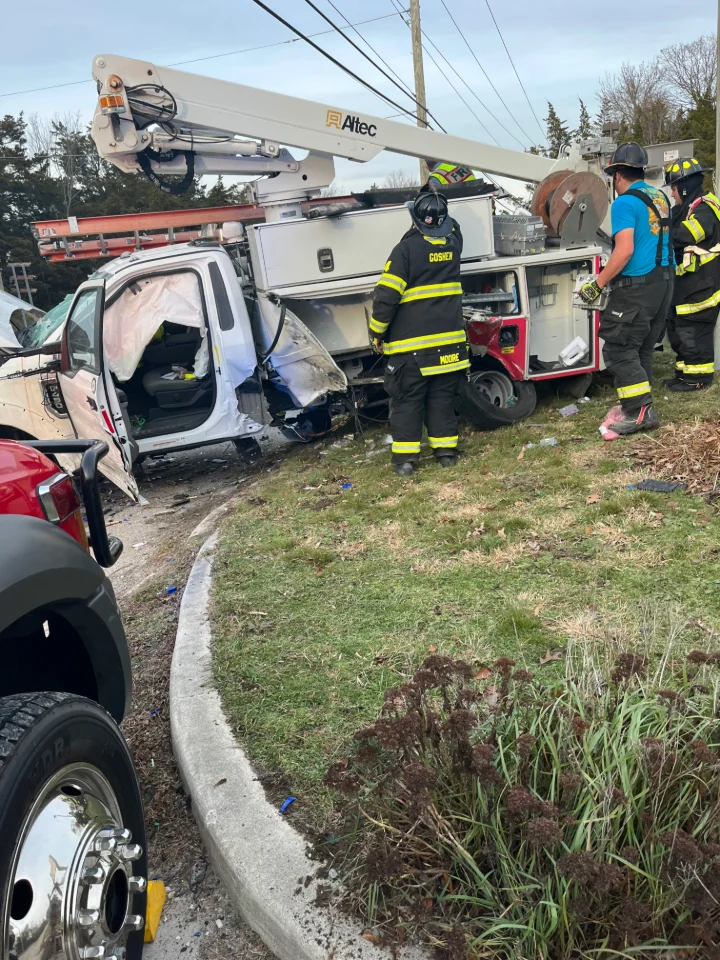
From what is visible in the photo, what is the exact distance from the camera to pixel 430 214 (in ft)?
18.7

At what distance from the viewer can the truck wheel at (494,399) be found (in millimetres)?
6797

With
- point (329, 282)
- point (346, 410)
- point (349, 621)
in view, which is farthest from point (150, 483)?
point (349, 621)

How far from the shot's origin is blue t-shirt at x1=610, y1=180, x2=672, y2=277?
5668 mm

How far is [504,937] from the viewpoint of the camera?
1.74 m

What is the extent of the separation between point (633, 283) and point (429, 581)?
3.34 meters

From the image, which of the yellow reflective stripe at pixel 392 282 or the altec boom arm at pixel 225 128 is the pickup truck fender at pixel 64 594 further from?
the altec boom arm at pixel 225 128

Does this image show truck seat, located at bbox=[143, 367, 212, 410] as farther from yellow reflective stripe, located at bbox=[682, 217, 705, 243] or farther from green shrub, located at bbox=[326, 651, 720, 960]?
green shrub, located at bbox=[326, 651, 720, 960]

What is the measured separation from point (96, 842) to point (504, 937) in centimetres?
96

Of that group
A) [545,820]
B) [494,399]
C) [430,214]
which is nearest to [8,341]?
[430,214]

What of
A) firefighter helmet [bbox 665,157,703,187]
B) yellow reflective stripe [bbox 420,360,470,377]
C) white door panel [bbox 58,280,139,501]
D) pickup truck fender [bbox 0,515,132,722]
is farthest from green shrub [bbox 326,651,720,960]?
firefighter helmet [bbox 665,157,703,187]

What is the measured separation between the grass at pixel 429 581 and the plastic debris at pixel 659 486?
0.08m

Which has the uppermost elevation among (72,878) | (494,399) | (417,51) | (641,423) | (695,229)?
(417,51)

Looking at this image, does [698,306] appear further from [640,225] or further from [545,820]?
[545,820]

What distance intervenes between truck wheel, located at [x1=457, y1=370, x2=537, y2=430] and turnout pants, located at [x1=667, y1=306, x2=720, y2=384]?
1.50 metres
